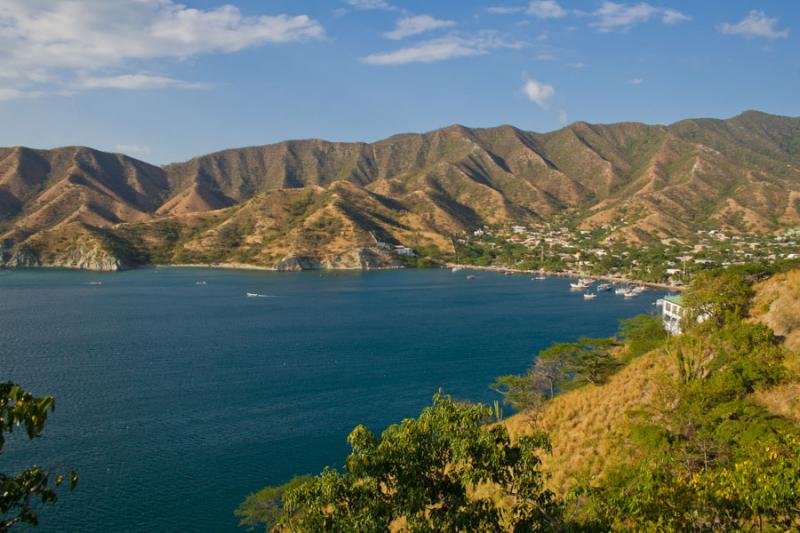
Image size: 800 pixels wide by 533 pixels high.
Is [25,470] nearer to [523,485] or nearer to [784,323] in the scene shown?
[523,485]

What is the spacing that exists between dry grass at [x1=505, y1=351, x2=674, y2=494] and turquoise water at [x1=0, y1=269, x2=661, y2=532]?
1684 cm

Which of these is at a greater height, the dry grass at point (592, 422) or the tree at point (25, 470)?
the tree at point (25, 470)

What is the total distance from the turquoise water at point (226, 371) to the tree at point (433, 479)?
908 inches

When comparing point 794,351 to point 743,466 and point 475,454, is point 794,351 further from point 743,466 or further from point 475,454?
point 475,454

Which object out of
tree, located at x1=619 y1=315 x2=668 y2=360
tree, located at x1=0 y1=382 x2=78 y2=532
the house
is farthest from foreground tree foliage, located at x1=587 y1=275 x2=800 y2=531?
the house

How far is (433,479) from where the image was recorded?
14.0m

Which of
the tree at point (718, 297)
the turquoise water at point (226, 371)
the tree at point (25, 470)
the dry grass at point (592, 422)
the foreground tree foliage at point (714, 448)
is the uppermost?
the tree at point (25, 470)

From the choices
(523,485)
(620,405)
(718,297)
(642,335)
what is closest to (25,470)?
(523,485)

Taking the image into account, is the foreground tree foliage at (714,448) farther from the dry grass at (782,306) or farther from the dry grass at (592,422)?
the dry grass at (592,422)

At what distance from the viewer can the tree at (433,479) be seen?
1312 centimetres

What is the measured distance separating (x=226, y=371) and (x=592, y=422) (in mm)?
47302

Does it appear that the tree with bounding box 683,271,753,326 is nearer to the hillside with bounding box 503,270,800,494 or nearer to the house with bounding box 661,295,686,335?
the hillside with bounding box 503,270,800,494

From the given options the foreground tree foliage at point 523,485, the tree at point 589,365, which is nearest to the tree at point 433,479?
the foreground tree foliage at point 523,485

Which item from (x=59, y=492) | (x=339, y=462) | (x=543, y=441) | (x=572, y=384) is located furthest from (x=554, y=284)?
(x=543, y=441)
